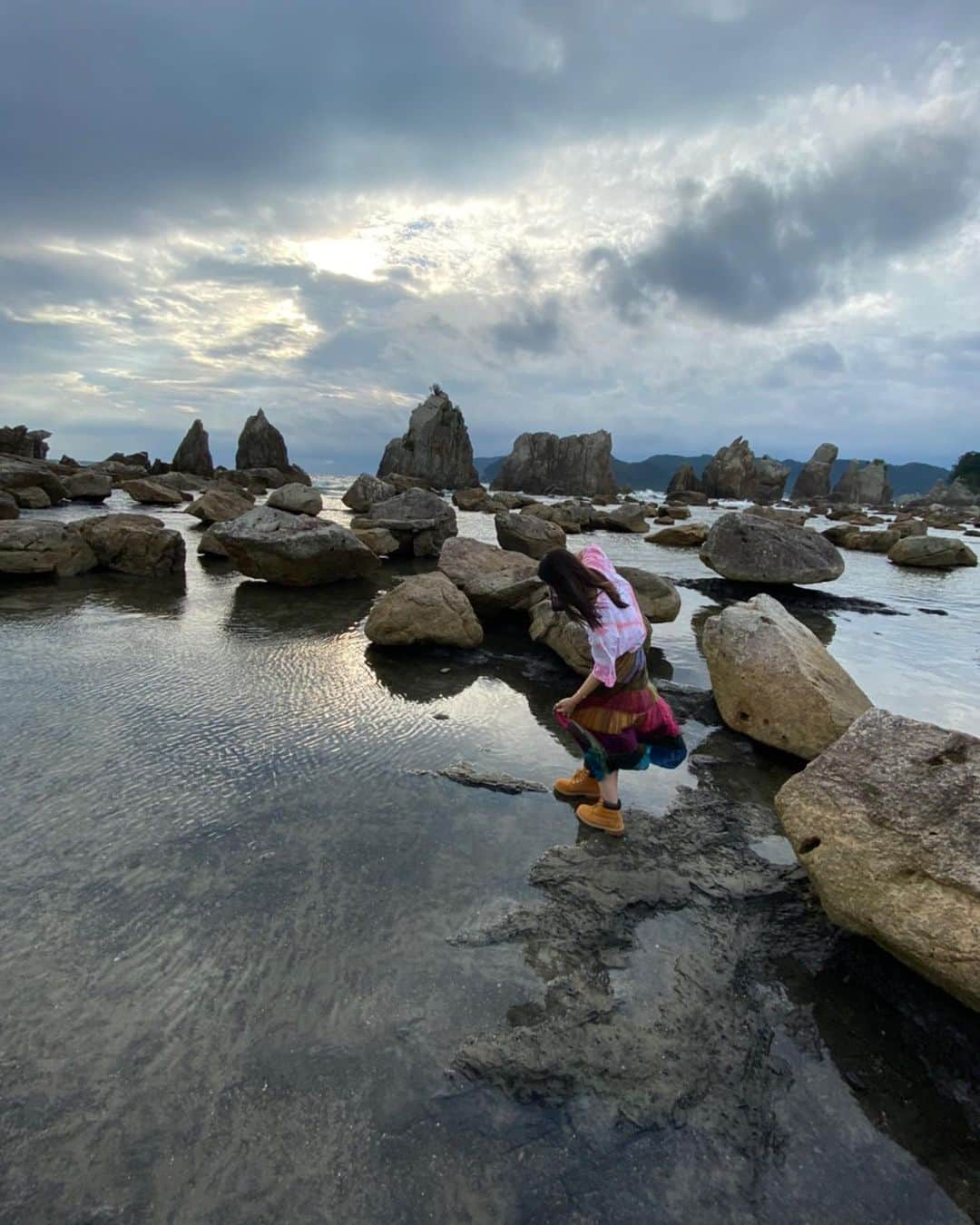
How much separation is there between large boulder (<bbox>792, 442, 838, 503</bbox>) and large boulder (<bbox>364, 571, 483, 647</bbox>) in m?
114

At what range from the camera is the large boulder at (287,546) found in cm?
1210

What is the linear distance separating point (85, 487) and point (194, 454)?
131 ft

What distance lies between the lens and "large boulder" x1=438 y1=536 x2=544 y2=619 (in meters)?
10.0

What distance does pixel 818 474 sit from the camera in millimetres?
110062

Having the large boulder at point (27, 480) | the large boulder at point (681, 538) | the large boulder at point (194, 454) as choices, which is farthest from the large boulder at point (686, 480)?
the large boulder at point (27, 480)

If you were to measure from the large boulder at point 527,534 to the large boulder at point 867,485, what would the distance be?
4065 inches

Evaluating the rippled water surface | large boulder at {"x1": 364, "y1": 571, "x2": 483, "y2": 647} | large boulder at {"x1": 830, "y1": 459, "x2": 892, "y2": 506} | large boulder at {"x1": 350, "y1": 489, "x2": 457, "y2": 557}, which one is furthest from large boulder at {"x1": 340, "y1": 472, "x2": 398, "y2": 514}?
large boulder at {"x1": 830, "y1": 459, "x2": 892, "y2": 506}

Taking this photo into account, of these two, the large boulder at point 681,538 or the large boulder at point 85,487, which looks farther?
the large boulder at point 85,487

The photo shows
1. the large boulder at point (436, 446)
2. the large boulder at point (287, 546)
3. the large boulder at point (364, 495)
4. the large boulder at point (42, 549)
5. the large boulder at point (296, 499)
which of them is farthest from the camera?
the large boulder at point (436, 446)

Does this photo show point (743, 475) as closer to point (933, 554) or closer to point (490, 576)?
point (933, 554)

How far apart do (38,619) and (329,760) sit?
6262 millimetres

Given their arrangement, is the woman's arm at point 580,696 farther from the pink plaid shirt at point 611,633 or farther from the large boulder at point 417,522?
the large boulder at point 417,522

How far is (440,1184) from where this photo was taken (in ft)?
7.13

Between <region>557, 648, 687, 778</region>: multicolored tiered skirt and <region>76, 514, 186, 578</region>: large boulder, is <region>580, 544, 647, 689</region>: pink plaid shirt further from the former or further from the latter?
<region>76, 514, 186, 578</region>: large boulder
